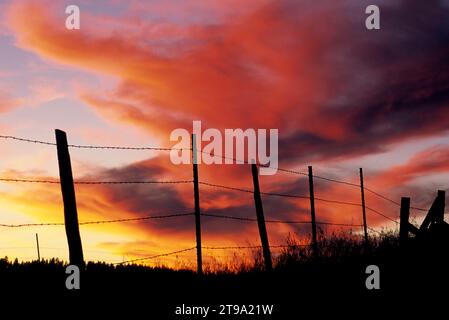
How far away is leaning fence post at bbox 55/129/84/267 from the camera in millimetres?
11281

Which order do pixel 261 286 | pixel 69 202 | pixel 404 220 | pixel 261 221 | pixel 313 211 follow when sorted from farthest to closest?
pixel 313 211 → pixel 404 220 → pixel 261 221 → pixel 261 286 → pixel 69 202

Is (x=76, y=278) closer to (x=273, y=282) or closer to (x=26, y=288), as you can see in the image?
(x=26, y=288)

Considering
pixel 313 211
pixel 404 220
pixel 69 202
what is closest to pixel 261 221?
pixel 313 211

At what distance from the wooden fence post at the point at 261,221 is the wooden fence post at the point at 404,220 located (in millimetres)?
3696

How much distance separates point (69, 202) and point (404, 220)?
34.5ft

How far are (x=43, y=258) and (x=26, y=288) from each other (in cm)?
228

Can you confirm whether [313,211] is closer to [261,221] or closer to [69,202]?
[261,221]

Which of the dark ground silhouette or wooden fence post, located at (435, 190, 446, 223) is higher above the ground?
wooden fence post, located at (435, 190, 446, 223)

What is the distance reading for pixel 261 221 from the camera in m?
17.0

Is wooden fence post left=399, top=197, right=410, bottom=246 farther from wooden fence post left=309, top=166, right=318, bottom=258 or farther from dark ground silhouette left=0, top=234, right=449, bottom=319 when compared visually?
wooden fence post left=309, top=166, right=318, bottom=258

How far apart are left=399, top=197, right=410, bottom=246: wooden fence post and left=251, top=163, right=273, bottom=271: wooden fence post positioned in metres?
3.70

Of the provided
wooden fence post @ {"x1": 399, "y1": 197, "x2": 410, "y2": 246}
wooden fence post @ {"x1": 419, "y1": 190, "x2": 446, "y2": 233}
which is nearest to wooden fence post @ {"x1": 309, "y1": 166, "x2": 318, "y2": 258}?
wooden fence post @ {"x1": 399, "y1": 197, "x2": 410, "y2": 246}

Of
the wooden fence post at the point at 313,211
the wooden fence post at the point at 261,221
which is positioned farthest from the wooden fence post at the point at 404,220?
the wooden fence post at the point at 261,221
